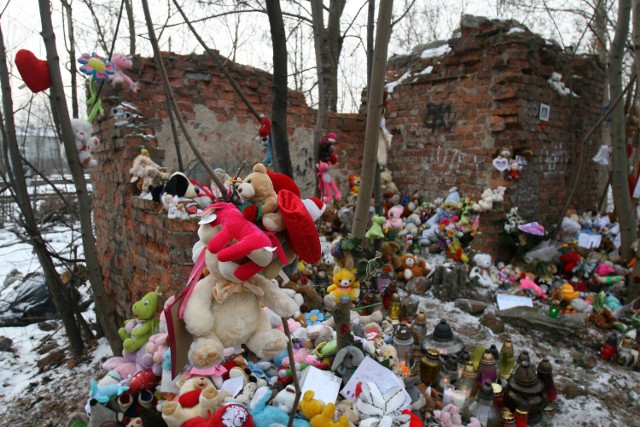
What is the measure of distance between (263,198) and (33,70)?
5.27 feet

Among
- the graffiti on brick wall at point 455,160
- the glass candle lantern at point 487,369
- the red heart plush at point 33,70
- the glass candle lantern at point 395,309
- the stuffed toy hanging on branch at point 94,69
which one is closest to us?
the red heart plush at point 33,70

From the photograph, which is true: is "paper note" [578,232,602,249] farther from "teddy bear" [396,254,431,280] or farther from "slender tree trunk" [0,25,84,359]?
"slender tree trunk" [0,25,84,359]

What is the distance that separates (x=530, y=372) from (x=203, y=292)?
6.12 feet

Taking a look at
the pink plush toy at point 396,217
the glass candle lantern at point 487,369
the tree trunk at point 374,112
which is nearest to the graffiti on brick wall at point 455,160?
the pink plush toy at point 396,217

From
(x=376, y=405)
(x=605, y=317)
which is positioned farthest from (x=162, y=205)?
(x=605, y=317)

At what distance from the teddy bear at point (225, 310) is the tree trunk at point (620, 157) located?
171 inches

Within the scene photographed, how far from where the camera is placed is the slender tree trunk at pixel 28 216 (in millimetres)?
2391

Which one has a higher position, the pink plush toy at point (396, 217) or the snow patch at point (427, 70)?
the snow patch at point (427, 70)

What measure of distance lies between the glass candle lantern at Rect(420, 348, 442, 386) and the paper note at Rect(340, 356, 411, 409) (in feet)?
1.65

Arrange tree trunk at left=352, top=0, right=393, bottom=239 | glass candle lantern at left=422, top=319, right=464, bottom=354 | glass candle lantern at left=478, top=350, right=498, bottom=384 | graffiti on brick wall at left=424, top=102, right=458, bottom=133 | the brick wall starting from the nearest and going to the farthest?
tree trunk at left=352, top=0, right=393, bottom=239 < glass candle lantern at left=478, top=350, right=498, bottom=384 < glass candle lantern at left=422, top=319, right=464, bottom=354 < the brick wall < graffiti on brick wall at left=424, top=102, right=458, bottom=133

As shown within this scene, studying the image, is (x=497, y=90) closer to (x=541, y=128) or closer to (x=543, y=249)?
A: (x=541, y=128)

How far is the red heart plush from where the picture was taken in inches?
73.2

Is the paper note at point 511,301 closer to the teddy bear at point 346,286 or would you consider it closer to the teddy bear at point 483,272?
the teddy bear at point 483,272

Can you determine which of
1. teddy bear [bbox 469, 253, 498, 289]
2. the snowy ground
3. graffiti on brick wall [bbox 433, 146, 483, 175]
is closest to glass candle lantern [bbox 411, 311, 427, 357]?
the snowy ground
